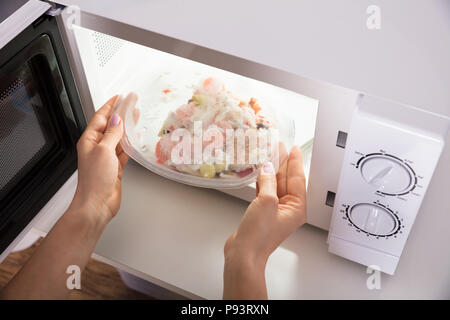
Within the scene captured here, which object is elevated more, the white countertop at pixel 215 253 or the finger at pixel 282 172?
the finger at pixel 282 172

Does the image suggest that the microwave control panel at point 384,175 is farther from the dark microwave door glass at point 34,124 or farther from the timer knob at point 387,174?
the dark microwave door glass at point 34,124

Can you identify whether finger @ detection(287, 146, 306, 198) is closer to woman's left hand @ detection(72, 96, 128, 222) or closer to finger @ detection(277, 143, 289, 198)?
finger @ detection(277, 143, 289, 198)

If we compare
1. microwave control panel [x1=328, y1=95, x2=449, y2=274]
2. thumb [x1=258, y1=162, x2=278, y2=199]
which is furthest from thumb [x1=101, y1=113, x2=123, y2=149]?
microwave control panel [x1=328, y1=95, x2=449, y2=274]

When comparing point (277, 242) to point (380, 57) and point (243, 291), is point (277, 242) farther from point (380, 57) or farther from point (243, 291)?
point (380, 57)

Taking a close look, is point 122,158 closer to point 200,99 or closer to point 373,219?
point 200,99

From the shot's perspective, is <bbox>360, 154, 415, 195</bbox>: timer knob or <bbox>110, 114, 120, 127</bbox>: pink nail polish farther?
<bbox>110, 114, 120, 127</bbox>: pink nail polish

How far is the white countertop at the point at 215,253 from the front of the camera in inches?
30.3

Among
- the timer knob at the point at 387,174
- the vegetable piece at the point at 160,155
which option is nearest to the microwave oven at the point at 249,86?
the timer knob at the point at 387,174

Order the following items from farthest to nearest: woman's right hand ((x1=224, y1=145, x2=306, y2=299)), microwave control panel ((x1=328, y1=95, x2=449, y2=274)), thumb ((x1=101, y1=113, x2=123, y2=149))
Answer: thumb ((x1=101, y1=113, x2=123, y2=149))
woman's right hand ((x1=224, y1=145, x2=306, y2=299))
microwave control panel ((x1=328, y1=95, x2=449, y2=274))

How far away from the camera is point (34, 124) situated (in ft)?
2.49

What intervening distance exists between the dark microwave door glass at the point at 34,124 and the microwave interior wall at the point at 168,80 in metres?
0.04

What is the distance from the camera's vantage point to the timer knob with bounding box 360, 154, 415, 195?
0.59 m
